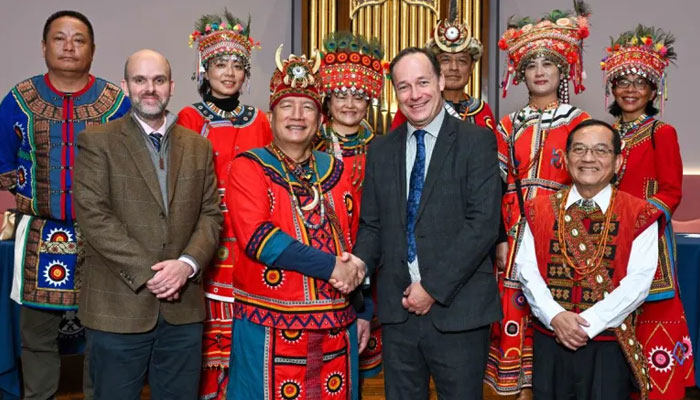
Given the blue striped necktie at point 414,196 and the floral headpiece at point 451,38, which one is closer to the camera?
the blue striped necktie at point 414,196

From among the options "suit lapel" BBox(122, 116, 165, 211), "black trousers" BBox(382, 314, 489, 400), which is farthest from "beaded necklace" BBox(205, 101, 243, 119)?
"black trousers" BBox(382, 314, 489, 400)

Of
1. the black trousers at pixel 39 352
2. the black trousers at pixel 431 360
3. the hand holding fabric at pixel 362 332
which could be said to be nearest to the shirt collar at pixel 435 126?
the black trousers at pixel 431 360

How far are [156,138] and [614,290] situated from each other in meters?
1.63

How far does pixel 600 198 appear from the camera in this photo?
7.78 ft

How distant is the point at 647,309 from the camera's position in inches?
113

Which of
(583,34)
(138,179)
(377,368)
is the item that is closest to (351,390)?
(377,368)

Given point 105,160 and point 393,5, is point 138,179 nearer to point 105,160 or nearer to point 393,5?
point 105,160

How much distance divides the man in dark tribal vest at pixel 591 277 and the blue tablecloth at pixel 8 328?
2.34 metres

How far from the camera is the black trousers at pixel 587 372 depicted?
2.28m

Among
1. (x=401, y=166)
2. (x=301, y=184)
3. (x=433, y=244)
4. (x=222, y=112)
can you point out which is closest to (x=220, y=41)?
(x=222, y=112)

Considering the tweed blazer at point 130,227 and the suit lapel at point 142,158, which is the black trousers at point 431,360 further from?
the suit lapel at point 142,158

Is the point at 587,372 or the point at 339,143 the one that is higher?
the point at 339,143

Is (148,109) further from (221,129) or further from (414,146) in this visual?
(414,146)

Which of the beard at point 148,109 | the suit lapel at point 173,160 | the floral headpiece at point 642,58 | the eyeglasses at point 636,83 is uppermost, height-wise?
the floral headpiece at point 642,58
